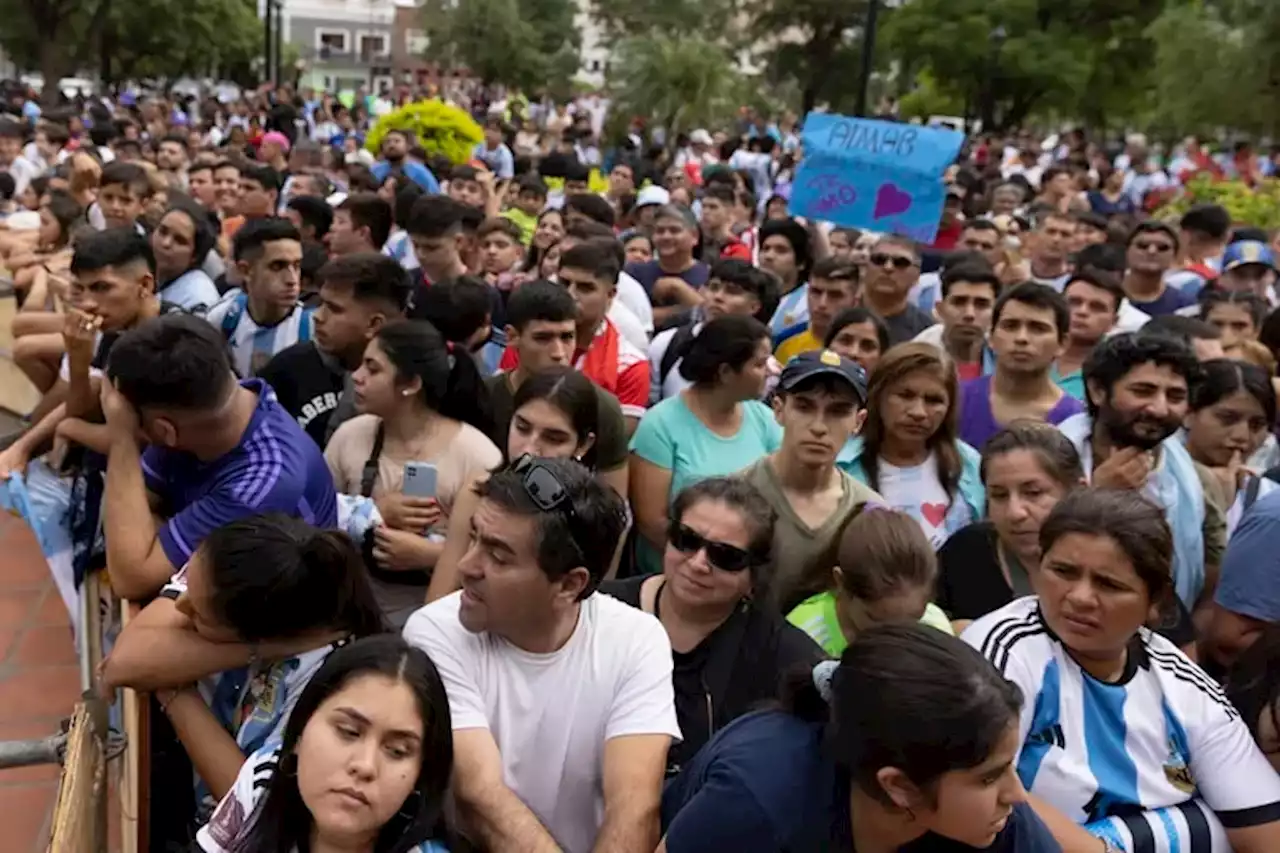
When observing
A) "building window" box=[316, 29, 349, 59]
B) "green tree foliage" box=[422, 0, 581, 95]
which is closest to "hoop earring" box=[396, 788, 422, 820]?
"green tree foliage" box=[422, 0, 581, 95]

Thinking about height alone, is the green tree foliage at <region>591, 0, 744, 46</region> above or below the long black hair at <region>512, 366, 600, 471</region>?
below

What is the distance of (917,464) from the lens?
3781mm

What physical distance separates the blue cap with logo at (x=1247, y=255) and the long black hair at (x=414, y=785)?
675 cm

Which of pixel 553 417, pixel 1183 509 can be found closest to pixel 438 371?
pixel 553 417

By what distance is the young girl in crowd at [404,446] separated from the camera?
333 cm

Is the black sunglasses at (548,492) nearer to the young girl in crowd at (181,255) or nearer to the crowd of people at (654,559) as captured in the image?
the crowd of people at (654,559)

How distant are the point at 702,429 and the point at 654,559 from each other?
0.45 meters

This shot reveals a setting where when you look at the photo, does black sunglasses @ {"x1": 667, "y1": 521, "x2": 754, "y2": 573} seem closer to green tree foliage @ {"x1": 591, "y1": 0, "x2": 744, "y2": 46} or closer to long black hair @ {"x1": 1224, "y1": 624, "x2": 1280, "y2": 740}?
long black hair @ {"x1": 1224, "y1": 624, "x2": 1280, "y2": 740}

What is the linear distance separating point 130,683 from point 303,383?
1868mm

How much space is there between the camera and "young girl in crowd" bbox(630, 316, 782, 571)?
12.5 feet

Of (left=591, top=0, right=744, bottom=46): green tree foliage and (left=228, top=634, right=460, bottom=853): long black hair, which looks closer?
(left=228, top=634, right=460, bottom=853): long black hair

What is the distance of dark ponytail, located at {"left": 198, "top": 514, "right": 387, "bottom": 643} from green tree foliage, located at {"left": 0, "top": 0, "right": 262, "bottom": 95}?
34.9 meters

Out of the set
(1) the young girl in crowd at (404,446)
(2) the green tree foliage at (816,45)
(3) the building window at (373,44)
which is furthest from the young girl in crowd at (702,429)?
(3) the building window at (373,44)

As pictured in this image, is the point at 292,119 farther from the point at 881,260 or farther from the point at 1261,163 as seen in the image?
the point at 1261,163
